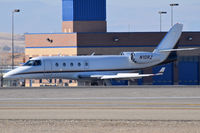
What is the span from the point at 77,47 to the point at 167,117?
133 ft

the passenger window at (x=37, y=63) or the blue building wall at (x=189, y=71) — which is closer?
the passenger window at (x=37, y=63)

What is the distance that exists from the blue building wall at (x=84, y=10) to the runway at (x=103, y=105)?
31.5m

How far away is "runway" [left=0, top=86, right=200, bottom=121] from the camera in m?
22.5

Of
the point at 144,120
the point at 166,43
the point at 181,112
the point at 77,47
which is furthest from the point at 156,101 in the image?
the point at 77,47

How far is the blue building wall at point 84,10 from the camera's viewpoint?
6694cm

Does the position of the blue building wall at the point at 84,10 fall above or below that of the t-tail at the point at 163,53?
above

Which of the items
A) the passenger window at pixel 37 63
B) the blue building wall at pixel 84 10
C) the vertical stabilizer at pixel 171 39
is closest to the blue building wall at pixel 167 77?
the vertical stabilizer at pixel 171 39

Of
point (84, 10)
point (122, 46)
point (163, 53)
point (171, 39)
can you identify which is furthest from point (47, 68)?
point (84, 10)

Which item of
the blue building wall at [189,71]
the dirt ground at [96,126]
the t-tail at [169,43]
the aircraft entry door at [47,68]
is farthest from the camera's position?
the blue building wall at [189,71]

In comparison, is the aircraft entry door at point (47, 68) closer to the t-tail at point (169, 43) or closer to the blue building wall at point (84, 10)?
the t-tail at point (169, 43)

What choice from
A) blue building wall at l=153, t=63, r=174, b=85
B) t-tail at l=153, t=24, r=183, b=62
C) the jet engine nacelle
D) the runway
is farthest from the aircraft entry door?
blue building wall at l=153, t=63, r=174, b=85

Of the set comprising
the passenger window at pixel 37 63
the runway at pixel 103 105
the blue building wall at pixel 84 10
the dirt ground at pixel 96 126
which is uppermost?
the blue building wall at pixel 84 10

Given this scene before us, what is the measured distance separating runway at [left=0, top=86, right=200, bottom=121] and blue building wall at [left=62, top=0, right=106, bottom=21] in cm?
3151

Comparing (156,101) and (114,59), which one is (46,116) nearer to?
(156,101)
